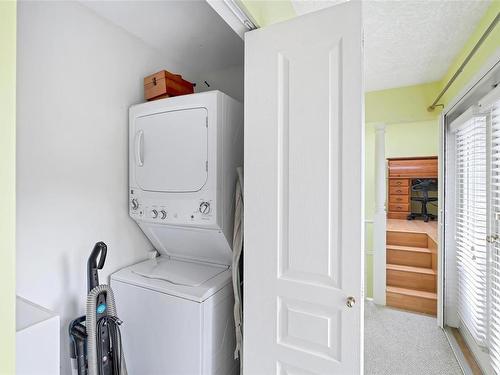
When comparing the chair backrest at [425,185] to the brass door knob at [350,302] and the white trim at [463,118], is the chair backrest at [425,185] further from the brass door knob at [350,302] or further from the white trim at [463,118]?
the brass door knob at [350,302]

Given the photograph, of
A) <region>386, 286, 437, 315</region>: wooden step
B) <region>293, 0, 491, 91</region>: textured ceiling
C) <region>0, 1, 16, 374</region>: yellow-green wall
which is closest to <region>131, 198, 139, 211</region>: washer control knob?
<region>0, 1, 16, 374</region>: yellow-green wall

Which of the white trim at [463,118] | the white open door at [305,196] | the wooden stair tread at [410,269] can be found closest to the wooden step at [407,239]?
the wooden stair tread at [410,269]

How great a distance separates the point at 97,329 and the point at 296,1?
2429mm

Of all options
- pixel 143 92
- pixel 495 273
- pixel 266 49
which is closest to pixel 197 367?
pixel 266 49

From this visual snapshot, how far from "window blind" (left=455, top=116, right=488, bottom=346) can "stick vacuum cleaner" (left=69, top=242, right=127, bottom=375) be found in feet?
8.63

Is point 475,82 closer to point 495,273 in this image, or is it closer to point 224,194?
point 495,273

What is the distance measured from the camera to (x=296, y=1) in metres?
1.84

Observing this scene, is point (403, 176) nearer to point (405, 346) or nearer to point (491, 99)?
point (405, 346)

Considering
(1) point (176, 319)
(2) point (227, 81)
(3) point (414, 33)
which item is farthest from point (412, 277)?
(2) point (227, 81)

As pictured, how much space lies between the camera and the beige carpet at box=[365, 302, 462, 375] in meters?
2.13

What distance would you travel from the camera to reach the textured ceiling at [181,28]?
1.69 m

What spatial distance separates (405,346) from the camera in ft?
7.95

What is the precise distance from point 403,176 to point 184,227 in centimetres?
553

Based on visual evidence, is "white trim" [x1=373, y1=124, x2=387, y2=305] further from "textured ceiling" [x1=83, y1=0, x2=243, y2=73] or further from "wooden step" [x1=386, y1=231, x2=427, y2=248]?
"textured ceiling" [x1=83, y1=0, x2=243, y2=73]
